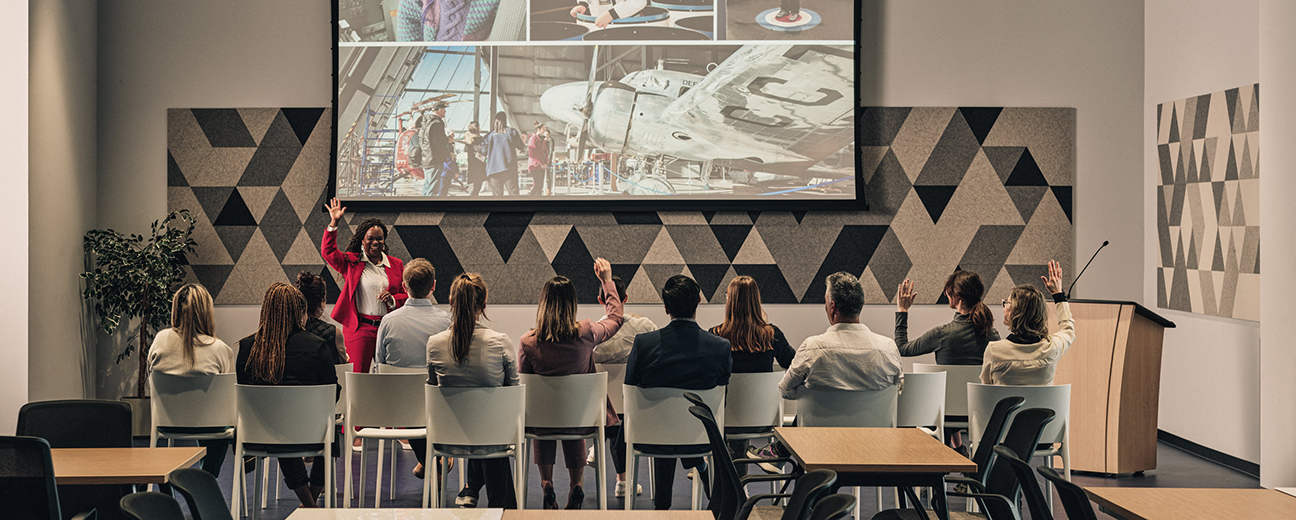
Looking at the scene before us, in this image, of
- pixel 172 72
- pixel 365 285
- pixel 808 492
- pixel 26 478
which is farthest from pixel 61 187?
pixel 808 492

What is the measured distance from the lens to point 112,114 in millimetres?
6961

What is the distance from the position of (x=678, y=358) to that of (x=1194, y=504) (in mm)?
2064

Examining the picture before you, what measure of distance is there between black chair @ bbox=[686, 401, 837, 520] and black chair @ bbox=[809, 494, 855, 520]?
5cm

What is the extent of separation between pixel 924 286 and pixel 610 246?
2.46 m

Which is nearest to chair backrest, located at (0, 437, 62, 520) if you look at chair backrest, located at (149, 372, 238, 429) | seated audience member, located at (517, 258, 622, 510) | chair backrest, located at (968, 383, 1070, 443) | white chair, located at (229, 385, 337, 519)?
white chair, located at (229, 385, 337, 519)

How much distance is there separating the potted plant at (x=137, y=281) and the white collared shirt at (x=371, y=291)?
1.63 metres

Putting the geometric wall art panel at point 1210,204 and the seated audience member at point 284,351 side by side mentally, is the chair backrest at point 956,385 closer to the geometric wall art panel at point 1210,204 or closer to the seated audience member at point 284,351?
the geometric wall art panel at point 1210,204

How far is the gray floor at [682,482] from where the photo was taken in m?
4.80

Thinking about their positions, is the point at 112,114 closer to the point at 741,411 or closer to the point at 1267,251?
the point at 741,411

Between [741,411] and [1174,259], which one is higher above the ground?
[1174,259]

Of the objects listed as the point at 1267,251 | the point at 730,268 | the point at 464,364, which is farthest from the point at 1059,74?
the point at 464,364

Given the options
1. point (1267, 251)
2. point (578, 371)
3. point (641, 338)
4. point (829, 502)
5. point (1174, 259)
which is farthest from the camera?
point (1174, 259)

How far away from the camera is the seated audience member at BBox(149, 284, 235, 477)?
429 cm

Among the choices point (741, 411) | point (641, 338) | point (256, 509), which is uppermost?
point (641, 338)
